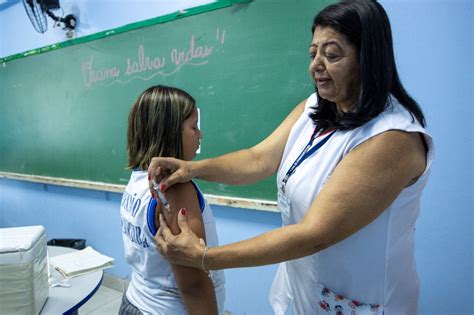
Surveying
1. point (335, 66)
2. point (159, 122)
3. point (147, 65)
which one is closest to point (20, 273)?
point (159, 122)

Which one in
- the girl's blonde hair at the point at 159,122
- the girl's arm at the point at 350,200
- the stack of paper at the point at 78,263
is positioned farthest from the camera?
the stack of paper at the point at 78,263

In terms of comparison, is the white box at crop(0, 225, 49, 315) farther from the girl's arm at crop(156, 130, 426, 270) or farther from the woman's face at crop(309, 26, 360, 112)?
the woman's face at crop(309, 26, 360, 112)

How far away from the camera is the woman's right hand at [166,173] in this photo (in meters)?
0.91

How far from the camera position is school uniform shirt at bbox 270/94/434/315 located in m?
0.80

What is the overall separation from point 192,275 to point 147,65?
71.6 inches

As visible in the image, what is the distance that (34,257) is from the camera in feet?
3.31

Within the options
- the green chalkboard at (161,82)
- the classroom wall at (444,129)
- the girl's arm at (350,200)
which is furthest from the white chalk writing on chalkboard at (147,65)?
the girl's arm at (350,200)

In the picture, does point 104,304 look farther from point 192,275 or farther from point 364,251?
point 364,251

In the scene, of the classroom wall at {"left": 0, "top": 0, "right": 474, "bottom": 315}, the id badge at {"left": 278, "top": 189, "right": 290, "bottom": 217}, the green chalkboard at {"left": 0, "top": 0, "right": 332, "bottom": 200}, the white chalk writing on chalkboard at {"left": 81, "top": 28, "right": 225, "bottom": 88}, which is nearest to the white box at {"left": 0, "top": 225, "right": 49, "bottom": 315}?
the id badge at {"left": 278, "top": 189, "right": 290, "bottom": 217}

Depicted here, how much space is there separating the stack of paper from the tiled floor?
46.3 inches

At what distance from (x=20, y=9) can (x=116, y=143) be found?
188 centimetres

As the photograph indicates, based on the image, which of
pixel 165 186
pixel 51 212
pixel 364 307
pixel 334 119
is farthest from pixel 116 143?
pixel 364 307

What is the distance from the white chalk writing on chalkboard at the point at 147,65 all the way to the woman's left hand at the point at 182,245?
1.43 metres

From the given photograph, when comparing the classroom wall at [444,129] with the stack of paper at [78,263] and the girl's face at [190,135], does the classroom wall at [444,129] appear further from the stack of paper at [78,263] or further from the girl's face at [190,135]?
the stack of paper at [78,263]
